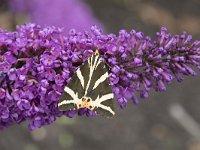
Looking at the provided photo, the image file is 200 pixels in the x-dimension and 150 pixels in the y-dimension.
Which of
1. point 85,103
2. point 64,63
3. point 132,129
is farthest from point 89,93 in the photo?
point 132,129

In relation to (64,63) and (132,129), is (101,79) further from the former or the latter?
(132,129)

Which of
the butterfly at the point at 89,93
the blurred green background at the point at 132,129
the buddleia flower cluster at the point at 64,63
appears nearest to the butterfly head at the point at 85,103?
the butterfly at the point at 89,93

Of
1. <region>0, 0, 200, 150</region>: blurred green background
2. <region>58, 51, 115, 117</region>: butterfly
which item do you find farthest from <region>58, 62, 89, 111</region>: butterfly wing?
<region>0, 0, 200, 150</region>: blurred green background

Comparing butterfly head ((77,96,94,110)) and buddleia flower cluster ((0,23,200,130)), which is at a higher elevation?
buddleia flower cluster ((0,23,200,130))

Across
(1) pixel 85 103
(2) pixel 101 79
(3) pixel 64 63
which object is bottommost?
(1) pixel 85 103

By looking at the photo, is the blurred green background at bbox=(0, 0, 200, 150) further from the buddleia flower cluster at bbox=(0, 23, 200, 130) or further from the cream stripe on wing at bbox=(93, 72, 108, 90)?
the cream stripe on wing at bbox=(93, 72, 108, 90)

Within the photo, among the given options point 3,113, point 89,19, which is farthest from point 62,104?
point 89,19

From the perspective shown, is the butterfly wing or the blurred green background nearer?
the butterfly wing
